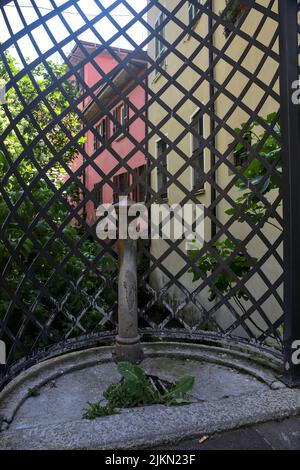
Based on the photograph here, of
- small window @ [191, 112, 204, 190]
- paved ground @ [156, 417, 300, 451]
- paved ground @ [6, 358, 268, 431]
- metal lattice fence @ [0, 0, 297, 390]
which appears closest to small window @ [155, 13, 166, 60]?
metal lattice fence @ [0, 0, 297, 390]

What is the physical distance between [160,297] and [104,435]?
1410mm

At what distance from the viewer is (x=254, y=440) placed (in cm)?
171

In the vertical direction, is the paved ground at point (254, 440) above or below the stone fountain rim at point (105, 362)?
below

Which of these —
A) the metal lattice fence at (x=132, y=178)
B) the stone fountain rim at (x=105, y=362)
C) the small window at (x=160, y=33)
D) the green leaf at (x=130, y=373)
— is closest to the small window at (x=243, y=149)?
the metal lattice fence at (x=132, y=178)

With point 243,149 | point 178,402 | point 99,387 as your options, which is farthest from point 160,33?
point 178,402

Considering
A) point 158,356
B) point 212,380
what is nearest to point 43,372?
point 158,356

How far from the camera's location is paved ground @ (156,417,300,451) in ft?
5.44

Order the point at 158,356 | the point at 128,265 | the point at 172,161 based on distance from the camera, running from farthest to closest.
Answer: the point at 172,161 → the point at 158,356 → the point at 128,265

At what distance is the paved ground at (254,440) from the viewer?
1.66 metres

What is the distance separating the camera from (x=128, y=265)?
2.67 m

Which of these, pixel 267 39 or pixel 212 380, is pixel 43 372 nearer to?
pixel 212 380

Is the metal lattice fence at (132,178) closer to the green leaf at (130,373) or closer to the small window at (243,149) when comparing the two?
the small window at (243,149)

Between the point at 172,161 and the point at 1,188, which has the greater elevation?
the point at 172,161

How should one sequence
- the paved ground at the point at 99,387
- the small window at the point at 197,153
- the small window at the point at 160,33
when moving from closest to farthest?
the paved ground at the point at 99,387 → the small window at the point at 160,33 → the small window at the point at 197,153
